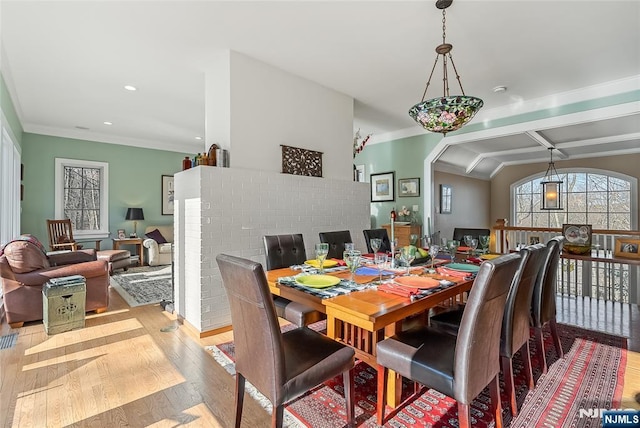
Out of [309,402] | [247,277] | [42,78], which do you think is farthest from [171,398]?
[42,78]

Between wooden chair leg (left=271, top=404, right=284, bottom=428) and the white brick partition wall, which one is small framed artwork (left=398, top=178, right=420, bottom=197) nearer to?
the white brick partition wall

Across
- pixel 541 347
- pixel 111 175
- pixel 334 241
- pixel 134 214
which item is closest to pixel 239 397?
pixel 334 241

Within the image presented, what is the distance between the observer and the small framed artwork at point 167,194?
278 inches

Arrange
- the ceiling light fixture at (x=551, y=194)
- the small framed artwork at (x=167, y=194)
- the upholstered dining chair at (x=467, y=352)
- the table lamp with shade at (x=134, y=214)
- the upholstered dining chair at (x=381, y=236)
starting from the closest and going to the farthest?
the upholstered dining chair at (x=467, y=352)
the upholstered dining chair at (x=381, y=236)
the table lamp with shade at (x=134, y=214)
the ceiling light fixture at (x=551, y=194)
the small framed artwork at (x=167, y=194)

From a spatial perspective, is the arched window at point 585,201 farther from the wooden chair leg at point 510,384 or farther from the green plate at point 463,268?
the wooden chair leg at point 510,384

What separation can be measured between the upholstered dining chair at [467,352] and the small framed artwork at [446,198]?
505 cm

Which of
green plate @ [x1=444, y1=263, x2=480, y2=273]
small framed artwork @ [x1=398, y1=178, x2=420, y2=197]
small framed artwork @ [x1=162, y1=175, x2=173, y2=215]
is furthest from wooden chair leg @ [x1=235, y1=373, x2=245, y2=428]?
small framed artwork @ [x1=162, y1=175, x2=173, y2=215]

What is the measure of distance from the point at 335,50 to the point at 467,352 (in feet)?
9.19

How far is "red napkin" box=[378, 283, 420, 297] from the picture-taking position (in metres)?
1.61

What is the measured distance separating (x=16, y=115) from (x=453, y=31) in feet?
20.3

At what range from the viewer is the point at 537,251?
1.80m

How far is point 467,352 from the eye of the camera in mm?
1292

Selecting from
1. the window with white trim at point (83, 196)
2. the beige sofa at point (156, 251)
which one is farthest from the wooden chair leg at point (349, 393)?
the window with white trim at point (83, 196)

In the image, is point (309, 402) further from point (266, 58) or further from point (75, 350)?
point (266, 58)
